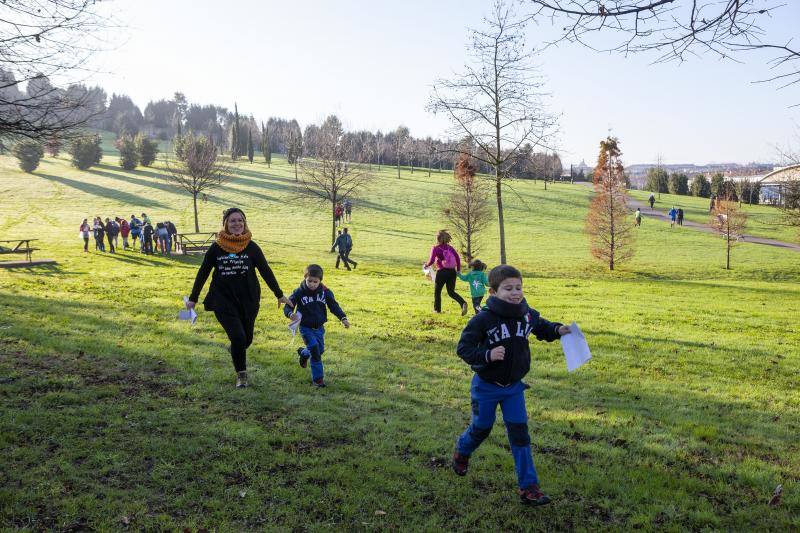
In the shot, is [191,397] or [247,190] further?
[247,190]

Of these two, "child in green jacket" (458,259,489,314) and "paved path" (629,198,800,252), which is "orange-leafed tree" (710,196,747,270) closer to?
"paved path" (629,198,800,252)

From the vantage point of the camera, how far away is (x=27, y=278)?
60.4 feet

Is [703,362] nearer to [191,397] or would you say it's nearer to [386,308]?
[386,308]

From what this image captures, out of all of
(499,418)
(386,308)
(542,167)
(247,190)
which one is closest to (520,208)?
(247,190)

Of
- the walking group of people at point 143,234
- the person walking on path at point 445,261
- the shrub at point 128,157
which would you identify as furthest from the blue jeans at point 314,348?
the shrub at point 128,157

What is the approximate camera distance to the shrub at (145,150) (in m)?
81.1

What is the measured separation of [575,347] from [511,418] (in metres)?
0.88

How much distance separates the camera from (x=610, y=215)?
117 ft

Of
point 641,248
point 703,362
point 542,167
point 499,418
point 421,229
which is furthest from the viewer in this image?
point 421,229

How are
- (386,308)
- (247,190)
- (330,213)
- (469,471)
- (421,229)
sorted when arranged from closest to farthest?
(469,471) → (386,308) → (421,229) → (330,213) → (247,190)

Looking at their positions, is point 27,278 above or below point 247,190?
below

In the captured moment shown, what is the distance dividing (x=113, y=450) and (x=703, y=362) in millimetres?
9519

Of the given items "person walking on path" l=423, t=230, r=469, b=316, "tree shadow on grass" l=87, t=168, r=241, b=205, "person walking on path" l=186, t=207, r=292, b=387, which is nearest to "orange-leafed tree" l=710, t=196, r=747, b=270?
"person walking on path" l=423, t=230, r=469, b=316

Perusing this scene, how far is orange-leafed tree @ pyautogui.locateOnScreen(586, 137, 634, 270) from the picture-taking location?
116 ft
